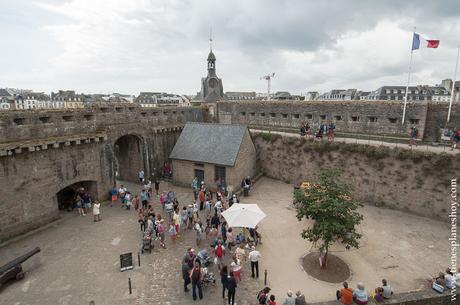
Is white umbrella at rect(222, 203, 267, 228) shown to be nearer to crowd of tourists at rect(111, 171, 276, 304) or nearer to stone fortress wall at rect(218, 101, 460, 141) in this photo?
crowd of tourists at rect(111, 171, 276, 304)

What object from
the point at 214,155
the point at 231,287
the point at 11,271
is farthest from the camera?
the point at 214,155

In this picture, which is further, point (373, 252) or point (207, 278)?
point (373, 252)

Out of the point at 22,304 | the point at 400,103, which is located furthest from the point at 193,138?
the point at 400,103

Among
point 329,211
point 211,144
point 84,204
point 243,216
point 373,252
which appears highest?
point 211,144

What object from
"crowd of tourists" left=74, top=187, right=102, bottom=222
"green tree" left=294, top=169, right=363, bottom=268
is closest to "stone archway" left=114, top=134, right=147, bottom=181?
"crowd of tourists" left=74, top=187, right=102, bottom=222

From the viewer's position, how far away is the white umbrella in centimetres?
1144

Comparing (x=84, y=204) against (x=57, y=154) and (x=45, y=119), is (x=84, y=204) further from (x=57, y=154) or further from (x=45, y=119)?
(x=45, y=119)

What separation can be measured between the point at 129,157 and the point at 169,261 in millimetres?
12880

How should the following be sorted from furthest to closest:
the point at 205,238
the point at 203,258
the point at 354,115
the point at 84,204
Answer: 1. the point at 354,115
2. the point at 84,204
3. the point at 205,238
4. the point at 203,258

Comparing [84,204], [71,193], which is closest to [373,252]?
[84,204]

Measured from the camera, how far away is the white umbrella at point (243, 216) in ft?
37.5

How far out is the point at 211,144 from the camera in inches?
782

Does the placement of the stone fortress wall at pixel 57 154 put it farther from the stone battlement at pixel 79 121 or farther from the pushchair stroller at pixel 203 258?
the pushchair stroller at pixel 203 258

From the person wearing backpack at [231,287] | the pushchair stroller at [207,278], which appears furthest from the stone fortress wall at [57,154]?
the person wearing backpack at [231,287]
